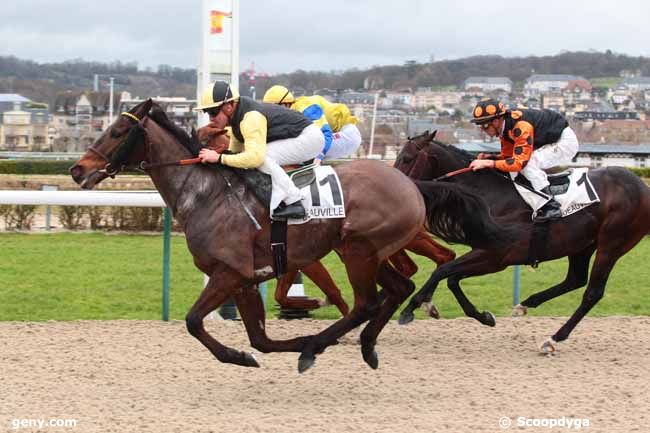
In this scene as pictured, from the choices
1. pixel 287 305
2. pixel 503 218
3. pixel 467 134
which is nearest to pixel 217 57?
pixel 287 305

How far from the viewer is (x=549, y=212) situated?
6.67 m

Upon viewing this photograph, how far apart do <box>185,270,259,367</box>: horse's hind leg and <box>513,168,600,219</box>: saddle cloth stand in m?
2.23

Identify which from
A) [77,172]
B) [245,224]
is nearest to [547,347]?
[245,224]

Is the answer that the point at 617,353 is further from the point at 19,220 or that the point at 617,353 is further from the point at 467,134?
the point at 467,134

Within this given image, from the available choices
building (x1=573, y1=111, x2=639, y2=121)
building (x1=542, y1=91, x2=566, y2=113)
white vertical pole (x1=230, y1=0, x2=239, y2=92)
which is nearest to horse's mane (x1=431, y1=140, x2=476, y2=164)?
white vertical pole (x1=230, y1=0, x2=239, y2=92)

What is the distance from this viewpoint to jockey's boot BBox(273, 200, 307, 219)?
5.44 metres

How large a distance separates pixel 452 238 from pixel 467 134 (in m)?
44.7

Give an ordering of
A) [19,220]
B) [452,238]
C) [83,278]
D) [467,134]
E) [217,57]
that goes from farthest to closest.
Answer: [467,134]
[19,220]
[83,278]
[217,57]
[452,238]

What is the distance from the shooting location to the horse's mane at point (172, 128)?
18.6 feet

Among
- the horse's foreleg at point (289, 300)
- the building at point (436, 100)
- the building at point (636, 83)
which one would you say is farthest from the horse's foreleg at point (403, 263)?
the building at point (636, 83)

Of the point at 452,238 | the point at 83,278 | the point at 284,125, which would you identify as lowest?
the point at 83,278

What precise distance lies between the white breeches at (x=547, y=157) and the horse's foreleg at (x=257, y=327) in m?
2.00

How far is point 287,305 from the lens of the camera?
25.1 ft

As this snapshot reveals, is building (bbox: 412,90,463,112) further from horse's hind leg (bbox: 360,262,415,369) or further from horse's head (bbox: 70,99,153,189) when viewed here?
horse's head (bbox: 70,99,153,189)
